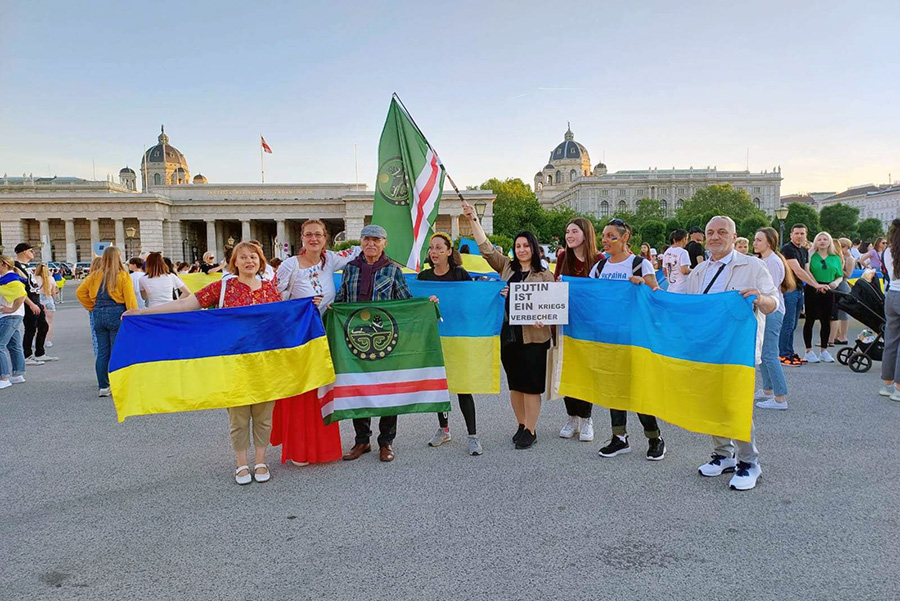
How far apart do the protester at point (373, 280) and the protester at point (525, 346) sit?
83 cm

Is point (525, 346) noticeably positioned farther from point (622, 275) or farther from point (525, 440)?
point (622, 275)

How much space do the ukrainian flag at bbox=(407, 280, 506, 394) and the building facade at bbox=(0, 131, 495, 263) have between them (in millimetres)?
54705

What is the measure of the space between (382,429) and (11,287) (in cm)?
Answer: 656

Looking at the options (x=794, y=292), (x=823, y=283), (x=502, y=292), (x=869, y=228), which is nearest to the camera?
(x=502, y=292)

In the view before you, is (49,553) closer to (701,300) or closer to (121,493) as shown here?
(121,493)

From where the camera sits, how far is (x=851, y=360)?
8633 mm

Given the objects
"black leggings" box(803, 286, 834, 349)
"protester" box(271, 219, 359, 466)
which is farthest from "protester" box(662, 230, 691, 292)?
"protester" box(271, 219, 359, 466)

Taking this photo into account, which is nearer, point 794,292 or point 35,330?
point 794,292

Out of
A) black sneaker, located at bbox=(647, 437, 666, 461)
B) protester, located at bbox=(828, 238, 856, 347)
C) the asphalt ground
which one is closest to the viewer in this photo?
the asphalt ground

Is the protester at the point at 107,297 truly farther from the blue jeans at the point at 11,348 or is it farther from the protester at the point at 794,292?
the protester at the point at 794,292

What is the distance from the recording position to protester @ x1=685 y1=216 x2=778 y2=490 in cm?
436

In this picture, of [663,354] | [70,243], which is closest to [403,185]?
[663,354]

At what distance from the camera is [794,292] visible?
9328mm

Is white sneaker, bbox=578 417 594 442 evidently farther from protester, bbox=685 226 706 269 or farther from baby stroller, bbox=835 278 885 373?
baby stroller, bbox=835 278 885 373
